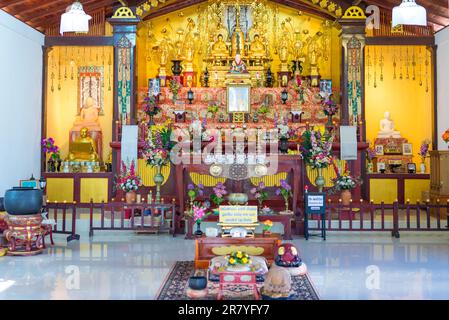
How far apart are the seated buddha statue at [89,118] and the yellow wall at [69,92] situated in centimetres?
17

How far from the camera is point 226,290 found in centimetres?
463

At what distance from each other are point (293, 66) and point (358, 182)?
14.2ft

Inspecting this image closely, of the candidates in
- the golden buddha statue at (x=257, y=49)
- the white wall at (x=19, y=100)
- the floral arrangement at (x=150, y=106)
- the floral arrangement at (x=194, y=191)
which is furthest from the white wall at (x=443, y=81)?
the white wall at (x=19, y=100)

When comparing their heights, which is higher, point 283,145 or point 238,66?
point 238,66

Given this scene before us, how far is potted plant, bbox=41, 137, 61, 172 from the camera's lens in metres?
10.6

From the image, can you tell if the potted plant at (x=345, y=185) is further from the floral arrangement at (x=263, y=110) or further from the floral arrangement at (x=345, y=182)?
the floral arrangement at (x=263, y=110)

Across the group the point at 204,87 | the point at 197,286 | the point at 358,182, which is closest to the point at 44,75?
the point at 204,87

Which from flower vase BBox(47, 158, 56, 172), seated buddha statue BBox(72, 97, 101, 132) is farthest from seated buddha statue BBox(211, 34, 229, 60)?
flower vase BBox(47, 158, 56, 172)

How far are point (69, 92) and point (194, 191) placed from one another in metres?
5.67

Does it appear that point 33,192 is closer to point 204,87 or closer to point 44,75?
point 44,75

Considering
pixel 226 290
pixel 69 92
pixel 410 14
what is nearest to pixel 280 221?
pixel 226 290

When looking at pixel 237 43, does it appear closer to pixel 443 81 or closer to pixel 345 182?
pixel 443 81

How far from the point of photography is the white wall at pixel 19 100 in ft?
29.7

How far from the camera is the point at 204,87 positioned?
12.0 metres
